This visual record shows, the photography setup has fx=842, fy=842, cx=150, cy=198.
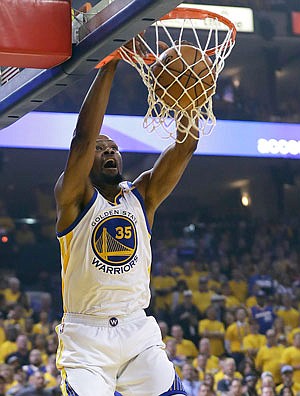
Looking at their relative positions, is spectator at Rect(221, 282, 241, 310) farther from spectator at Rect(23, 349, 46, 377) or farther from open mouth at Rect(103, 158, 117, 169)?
open mouth at Rect(103, 158, 117, 169)

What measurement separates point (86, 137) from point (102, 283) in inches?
26.6

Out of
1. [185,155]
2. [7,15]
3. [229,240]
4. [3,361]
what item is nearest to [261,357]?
[3,361]

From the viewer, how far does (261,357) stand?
31.7 ft

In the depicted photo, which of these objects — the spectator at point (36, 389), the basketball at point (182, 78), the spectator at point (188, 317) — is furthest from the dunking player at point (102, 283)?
the spectator at point (188, 317)

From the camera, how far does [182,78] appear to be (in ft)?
12.9

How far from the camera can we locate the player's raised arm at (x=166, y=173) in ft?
13.9

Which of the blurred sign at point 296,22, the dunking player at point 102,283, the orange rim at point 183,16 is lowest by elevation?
the blurred sign at point 296,22

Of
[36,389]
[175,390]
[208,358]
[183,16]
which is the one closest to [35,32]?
[183,16]

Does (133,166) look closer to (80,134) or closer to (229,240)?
(229,240)

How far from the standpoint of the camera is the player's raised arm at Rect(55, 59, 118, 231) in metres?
3.78

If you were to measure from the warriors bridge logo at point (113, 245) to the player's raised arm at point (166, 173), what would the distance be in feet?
0.88

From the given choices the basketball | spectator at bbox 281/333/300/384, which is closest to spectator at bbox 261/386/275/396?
spectator at bbox 281/333/300/384

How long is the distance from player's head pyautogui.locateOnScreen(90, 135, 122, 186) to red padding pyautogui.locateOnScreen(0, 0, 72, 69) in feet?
2.18

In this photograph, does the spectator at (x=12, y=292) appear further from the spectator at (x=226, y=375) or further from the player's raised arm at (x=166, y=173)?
the player's raised arm at (x=166, y=173)
